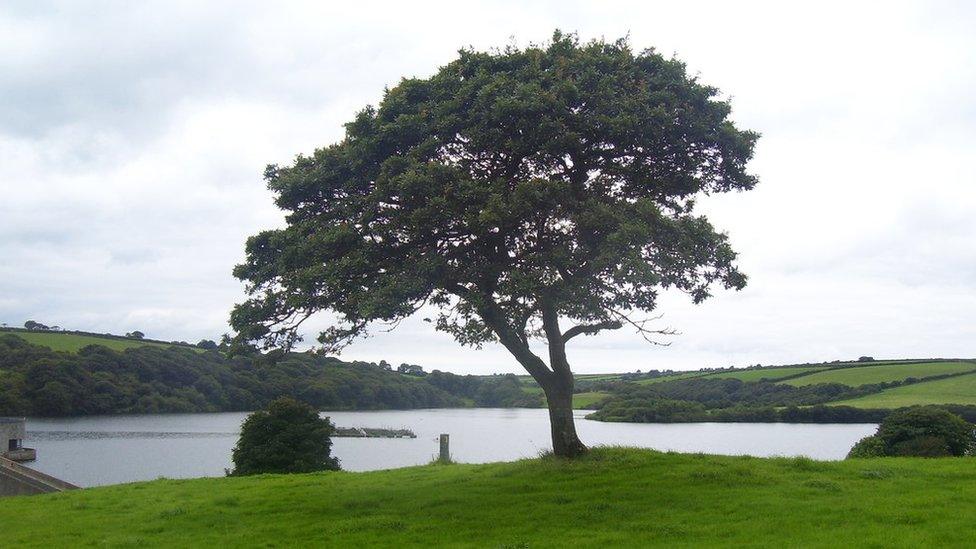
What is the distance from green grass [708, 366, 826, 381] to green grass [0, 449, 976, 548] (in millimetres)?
90057

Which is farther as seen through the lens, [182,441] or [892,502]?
[182,441]

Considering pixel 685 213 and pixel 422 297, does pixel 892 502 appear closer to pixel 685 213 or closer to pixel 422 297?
pixel 685 213

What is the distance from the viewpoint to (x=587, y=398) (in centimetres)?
11762

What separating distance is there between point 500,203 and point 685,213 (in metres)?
6.88

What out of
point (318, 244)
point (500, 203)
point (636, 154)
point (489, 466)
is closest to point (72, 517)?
point (318, 244)

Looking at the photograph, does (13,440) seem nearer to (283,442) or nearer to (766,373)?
(283,442)

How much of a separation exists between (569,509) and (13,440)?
5529 cm

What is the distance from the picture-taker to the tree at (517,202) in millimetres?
16656

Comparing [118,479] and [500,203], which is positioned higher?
[500,203]

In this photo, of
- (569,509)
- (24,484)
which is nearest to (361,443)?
(24,484)

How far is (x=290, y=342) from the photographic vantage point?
2034 centimetres

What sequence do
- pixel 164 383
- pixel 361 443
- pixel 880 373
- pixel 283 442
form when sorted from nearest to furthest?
pixel 283 442 < pixel 361 443 < pixel 880 373 < pixel 164 383

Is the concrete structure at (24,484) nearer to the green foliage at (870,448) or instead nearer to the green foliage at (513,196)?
the green foliage at (513,196)

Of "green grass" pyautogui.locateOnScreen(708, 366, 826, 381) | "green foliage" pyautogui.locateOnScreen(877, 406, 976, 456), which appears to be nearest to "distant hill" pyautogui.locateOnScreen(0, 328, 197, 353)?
"green grass" pyautogui.locateOnScreen(708, 366, 826, 381)
